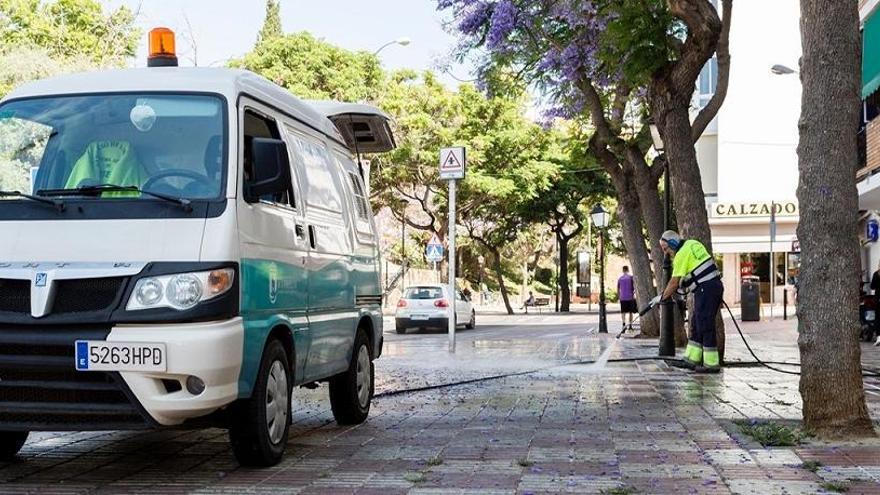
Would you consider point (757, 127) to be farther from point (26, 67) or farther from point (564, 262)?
point (26, 67)

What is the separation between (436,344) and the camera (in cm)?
2197

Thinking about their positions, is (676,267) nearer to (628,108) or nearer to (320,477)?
(320,477)

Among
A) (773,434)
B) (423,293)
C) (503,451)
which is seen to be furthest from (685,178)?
(423,293)

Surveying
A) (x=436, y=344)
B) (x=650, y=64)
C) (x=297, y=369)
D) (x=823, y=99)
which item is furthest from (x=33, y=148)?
(x=436, y=344)

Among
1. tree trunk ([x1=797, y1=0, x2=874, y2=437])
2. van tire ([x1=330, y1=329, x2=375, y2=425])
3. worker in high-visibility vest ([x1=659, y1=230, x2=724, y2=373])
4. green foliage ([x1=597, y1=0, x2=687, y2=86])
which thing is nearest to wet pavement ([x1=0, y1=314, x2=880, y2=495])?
van tire ([x1=330, y1=329, x2=375, y2=425])

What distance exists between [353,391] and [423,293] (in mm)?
21306

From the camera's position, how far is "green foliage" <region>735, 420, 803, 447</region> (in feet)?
23.4

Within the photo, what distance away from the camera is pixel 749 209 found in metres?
47.0

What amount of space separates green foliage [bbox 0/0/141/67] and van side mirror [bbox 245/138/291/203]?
2894 centimetres

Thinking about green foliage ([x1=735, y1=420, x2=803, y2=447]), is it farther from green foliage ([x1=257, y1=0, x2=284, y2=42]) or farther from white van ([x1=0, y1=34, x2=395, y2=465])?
green foliage ([x1=257, y1=0, x2=284, y2=42])

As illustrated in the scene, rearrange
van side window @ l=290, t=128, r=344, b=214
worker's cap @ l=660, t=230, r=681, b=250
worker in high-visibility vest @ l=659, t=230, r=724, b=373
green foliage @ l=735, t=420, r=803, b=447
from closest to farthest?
green foliage @ l=735, t=420, r=803, b=447, van side window @ l=290, t=128, r=344, b=214, worker in high-visibility vest @ l=659, t=230, r=724, b=373, worker's cap @ l=660, t=230, r=681, b=250

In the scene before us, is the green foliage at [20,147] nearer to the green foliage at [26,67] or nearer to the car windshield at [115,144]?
the car windshield at [115,144]

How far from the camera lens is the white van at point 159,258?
18.3ft

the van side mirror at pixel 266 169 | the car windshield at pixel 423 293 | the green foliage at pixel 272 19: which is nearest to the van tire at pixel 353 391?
the van side mirror at pixel 266 169
